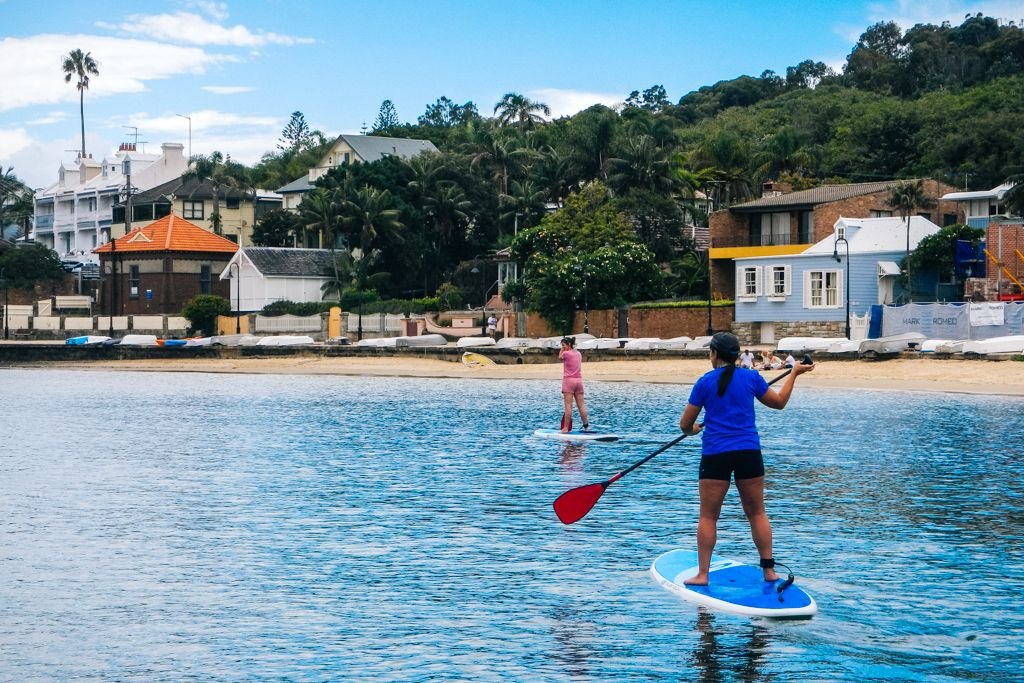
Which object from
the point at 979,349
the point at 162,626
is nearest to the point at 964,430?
the point at 979,349

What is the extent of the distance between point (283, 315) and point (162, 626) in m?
75.8

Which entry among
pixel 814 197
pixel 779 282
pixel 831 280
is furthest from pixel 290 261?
pixel 831 280

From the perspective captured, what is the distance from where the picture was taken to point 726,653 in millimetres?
10375

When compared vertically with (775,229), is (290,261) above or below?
below

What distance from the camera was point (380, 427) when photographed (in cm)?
3281

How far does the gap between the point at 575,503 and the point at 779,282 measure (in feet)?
169

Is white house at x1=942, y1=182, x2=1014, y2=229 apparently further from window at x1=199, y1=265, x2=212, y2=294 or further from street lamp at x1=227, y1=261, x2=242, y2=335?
window at x1=199, y1=265, x2=212, y2=294

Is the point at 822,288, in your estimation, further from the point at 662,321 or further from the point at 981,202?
the point at 981,202

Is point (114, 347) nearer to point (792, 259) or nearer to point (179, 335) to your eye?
point (179, 335)

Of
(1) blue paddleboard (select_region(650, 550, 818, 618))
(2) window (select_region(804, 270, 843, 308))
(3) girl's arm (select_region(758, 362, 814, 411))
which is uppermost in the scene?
(2) window (select_region(804, 270, 843, 308))

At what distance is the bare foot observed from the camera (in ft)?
38.9

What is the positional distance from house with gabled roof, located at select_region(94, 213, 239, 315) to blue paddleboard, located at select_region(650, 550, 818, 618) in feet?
283

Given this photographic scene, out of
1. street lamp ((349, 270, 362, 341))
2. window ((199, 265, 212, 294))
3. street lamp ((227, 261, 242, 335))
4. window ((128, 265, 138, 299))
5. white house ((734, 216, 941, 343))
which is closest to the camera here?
white house ((734, 216, 941, 343))

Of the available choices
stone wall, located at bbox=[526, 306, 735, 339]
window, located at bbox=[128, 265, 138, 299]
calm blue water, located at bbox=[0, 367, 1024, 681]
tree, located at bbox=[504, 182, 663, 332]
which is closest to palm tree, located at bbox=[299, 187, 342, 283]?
window, located at bbox=[128, 265, 138, 299]
